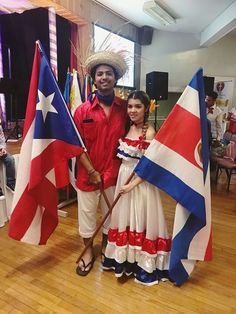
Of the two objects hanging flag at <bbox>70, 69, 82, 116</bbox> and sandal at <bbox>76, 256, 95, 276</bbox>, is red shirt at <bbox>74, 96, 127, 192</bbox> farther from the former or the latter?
hanging flag at <bbox>70, 69, 82, 116</bbox>

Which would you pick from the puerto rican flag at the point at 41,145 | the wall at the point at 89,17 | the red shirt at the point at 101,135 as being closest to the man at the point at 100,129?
the red shirt at the point at 101,135

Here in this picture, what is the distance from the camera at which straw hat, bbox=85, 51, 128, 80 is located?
68.3 inches

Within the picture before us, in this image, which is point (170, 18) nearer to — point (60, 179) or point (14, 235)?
point (60, 179)

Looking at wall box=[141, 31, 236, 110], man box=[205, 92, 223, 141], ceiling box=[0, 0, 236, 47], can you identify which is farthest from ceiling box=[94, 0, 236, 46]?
man box=[205, 92, 223, 141]

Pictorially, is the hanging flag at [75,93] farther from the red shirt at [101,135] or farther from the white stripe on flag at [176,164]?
the white stripe on flag at [176,164]

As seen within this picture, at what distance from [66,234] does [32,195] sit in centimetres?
80

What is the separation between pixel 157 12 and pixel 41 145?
13.1ft

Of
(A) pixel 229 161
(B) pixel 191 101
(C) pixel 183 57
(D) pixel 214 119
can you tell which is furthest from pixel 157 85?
(B) pixel 191 101

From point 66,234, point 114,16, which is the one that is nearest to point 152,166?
point 66,234

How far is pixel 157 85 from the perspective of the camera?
535 cm

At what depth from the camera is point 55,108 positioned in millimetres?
1729

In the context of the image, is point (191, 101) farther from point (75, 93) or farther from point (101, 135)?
point (75, 93)

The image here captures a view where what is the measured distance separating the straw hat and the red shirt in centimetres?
22

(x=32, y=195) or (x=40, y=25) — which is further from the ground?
(x=40, y=25)
